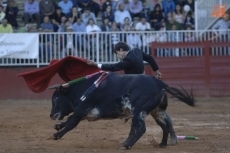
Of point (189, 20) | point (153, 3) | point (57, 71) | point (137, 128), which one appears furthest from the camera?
point (153, 3)

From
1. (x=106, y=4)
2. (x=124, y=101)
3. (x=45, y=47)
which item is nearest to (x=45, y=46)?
(x=45, y=47)

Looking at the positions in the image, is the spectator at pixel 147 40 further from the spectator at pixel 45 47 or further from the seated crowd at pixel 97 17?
the spectator at pixel 45 47

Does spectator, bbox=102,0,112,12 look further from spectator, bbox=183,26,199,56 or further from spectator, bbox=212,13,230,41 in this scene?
spectator, bbox=212,13,230,41

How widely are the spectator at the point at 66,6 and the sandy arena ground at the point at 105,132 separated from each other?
15.8 ft

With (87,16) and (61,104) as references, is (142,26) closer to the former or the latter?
(87,16)

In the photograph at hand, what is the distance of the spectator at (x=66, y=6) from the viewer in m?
23.1

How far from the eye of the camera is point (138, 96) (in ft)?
35.2

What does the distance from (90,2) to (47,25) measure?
2.20 metres

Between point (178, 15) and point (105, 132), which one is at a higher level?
point (178, 15)

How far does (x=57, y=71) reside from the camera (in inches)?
451

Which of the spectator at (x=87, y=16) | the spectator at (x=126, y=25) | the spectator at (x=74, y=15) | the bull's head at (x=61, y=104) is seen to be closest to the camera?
the bull's head at (x=61, y=104)

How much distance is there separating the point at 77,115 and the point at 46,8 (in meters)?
12.4

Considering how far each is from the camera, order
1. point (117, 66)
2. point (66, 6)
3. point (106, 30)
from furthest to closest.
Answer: point (66, 6), point (106, 30), point (117, 66)

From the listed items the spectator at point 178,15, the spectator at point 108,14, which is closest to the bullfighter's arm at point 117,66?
the spectator at point 108,14
